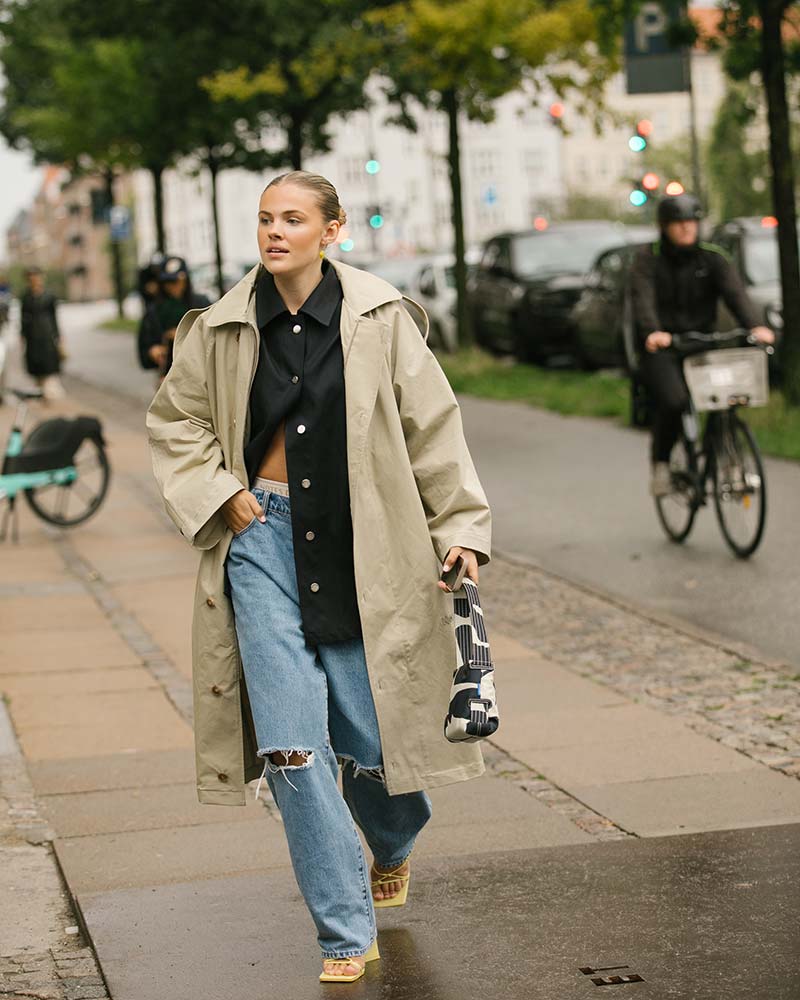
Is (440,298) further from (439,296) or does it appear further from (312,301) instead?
(312,301)

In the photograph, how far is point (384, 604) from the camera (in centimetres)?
412

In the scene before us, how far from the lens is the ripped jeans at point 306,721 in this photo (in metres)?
4.05

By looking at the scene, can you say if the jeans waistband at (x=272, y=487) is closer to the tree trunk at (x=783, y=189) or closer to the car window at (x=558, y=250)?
the tree trunk at (x=783, y=189)

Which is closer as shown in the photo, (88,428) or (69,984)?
(69,984)

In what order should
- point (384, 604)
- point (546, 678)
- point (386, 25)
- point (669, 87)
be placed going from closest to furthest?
point (384, 604), point (546, 678), point (669, 87), point (386, 25)

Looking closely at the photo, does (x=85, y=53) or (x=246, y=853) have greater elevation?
(x=85, y=53)

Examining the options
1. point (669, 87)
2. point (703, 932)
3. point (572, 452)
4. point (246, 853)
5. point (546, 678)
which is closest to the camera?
point (703, 932)

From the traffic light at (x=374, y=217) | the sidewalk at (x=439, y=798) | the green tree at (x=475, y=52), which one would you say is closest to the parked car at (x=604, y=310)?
the green tree at (x=475, y=52)

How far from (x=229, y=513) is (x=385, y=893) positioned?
110cm

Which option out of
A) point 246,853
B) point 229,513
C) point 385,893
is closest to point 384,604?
point 229,513

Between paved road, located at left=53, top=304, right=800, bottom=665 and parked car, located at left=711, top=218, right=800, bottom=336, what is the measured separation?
224 cm

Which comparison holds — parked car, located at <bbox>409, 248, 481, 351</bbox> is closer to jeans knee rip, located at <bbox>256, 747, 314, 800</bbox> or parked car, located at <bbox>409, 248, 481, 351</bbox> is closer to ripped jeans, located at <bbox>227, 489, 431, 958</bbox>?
ripped jeans, located at <bbox>227, 489, 431, 958</bbox>

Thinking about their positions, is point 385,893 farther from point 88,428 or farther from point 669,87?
point 669,87

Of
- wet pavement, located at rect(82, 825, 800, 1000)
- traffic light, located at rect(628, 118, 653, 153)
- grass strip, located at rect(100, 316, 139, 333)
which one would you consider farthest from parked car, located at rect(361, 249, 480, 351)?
wet pavement, located at rect(82, 825, 800, 1000)
